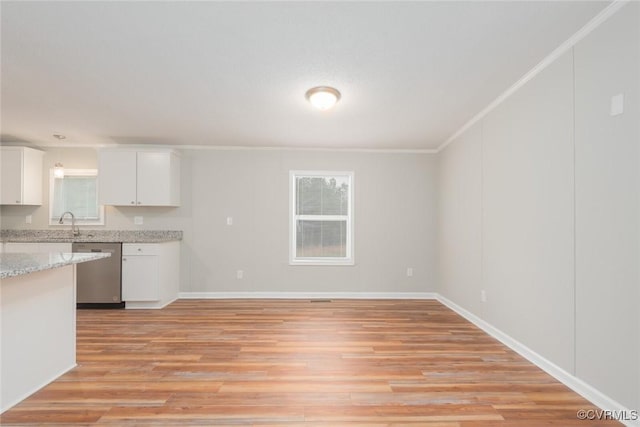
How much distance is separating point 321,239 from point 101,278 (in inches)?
118

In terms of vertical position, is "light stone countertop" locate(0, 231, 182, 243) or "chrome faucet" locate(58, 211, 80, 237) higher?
"chrome faucet" locate(58, 211, 80, 237)

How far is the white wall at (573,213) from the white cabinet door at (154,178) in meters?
4.01

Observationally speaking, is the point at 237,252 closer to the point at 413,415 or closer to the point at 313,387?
the point at 313,387

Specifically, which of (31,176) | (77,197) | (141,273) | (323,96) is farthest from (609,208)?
(31,176)

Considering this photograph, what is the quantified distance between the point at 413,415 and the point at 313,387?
2.16 ft

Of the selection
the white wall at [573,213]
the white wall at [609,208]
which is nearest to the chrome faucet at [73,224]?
the white wall at [573,213]

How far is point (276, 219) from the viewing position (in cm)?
502

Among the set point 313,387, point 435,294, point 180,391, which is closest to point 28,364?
point 180,391

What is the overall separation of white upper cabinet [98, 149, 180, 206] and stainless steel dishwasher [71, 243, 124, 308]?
2.17 ft

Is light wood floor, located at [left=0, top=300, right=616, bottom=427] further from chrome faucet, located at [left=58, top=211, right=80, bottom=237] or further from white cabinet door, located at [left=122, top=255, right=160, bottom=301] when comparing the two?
chrome faucet, located at [left=58, top=211, right=80, bottom=237]

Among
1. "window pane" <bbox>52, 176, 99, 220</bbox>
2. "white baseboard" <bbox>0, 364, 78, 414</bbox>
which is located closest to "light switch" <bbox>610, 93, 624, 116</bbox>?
"white baseboard" <bbox>0, 364, 78, 414</bbox>

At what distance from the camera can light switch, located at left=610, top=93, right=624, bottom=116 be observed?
183 centimetres

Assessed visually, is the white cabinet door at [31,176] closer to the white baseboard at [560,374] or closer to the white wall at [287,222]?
the white wall at [287,222]

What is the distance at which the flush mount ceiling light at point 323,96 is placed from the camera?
285 centimetres
